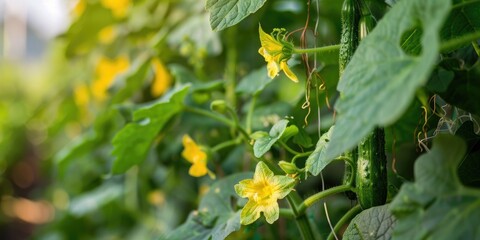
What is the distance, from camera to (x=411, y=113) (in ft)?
2.44

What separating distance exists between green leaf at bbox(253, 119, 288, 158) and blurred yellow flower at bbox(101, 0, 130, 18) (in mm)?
959

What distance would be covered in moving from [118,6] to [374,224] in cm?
112

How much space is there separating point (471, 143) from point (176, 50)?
2.61ft

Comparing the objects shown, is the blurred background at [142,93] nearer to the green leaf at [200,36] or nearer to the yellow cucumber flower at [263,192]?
the green leaf at [200,36]

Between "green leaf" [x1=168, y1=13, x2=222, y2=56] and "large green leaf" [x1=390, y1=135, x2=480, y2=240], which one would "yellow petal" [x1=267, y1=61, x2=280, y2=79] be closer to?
"large green leaf" [x1=390, y1=135, x2=480, y2=240]

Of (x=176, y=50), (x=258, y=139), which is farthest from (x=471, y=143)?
(x=176, y=50)

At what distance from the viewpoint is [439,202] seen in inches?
19.8

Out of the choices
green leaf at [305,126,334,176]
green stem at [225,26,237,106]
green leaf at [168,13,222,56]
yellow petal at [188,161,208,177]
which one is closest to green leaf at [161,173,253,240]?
yellow petal at [188,161,208,177]

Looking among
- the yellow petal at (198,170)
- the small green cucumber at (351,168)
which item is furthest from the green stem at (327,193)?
the yellow petal at (198,170)

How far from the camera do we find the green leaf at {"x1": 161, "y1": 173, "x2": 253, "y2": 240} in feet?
2.54

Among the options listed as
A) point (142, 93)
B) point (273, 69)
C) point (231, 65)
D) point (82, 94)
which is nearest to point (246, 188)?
point (273, 69)

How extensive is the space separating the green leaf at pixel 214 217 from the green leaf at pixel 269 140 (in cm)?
10

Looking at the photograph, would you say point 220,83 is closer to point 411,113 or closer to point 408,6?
point 411,113

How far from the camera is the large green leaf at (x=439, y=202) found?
486 mm
